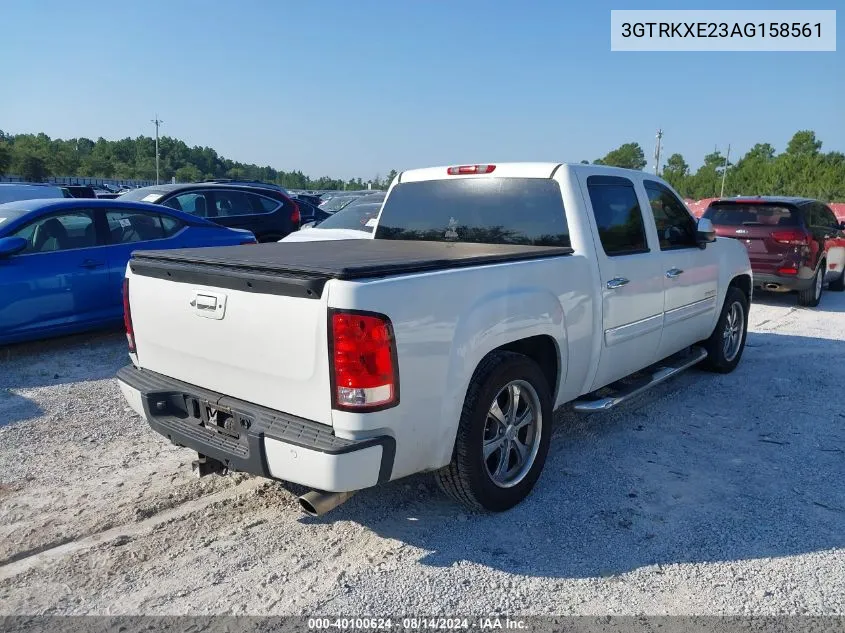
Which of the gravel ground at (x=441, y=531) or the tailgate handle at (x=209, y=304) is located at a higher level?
the tailgate handle at (x=209, y=304)

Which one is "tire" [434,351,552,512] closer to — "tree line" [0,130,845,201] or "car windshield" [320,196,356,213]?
"tree line" [0,130,845,201]

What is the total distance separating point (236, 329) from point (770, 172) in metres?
60.0

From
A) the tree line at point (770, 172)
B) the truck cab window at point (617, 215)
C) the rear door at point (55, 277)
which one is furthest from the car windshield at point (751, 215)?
the tree line at point (770, 172)

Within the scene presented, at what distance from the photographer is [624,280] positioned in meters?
4.29

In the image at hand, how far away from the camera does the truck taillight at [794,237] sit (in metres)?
9.91

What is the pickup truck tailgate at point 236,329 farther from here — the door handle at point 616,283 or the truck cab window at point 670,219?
the truck cab window at point 670,219

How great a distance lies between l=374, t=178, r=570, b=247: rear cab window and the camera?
4.23 meters

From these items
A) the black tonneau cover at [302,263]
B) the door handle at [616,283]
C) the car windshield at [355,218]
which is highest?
the car windshield at [355,218]

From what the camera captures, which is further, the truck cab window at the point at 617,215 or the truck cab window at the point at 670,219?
the truck cab window at the point at 670,219

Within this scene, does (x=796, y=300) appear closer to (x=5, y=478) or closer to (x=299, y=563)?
(x=299, y=563)

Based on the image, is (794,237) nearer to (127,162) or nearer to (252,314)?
(252,314)

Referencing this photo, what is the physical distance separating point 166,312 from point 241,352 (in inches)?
26.1

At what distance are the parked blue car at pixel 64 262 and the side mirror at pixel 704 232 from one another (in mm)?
5555

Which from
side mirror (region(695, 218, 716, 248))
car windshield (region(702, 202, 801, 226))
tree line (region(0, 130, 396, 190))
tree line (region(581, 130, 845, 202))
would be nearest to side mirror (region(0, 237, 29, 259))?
side mirror (region(695, 218, 716, 248))
